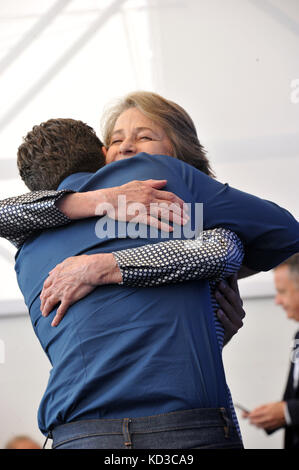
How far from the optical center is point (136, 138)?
158cm

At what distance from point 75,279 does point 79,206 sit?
0.53 feet

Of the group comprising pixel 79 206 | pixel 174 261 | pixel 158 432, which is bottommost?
pixel 158 432

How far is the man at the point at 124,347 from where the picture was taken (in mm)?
1021

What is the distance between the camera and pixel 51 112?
2.85m

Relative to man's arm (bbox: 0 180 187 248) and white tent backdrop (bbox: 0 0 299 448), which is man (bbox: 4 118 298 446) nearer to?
man's arm (bbox: 0 180 187 248)

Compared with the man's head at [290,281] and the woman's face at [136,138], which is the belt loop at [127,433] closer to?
the man's head at [290,281]

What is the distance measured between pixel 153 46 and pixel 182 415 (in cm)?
221

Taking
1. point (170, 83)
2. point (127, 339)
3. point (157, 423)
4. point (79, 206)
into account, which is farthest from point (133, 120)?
point (170, 83)

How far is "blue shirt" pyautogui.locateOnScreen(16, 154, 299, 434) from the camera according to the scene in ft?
3.36

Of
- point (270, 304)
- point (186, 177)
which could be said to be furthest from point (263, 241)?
point (270, 304)

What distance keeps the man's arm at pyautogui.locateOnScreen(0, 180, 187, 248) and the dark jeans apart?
0.37 metres

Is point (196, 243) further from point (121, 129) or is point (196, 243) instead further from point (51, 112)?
point (51, 112)

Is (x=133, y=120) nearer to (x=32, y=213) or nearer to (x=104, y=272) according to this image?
(x=32, y=213)

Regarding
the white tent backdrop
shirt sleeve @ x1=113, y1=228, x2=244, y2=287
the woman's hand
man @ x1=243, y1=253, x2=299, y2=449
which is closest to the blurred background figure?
the white tent backdrop
